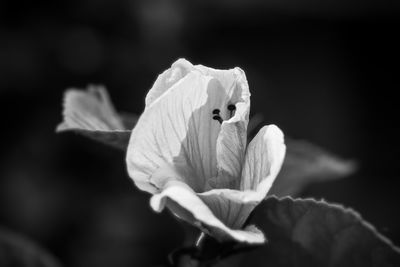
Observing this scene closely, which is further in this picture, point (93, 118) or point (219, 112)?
point (93, 118)

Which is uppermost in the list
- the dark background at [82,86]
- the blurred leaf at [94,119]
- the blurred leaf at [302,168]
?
the blurred leaf at [94,119]

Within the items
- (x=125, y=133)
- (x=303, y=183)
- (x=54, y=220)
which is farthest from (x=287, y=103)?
(x=125, y=133)

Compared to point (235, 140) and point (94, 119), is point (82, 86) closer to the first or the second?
point (94, 119)

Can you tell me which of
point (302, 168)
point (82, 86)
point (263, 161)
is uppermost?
point (263, 161)

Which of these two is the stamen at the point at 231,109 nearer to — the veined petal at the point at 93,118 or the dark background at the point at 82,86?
the veined petal at the point at 93,118

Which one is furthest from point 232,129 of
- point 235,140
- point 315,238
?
point 315,238

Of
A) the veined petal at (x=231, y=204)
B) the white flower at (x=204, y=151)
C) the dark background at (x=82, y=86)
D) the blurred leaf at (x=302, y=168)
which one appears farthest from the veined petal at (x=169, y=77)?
the dark background at (x=82, y=86)
